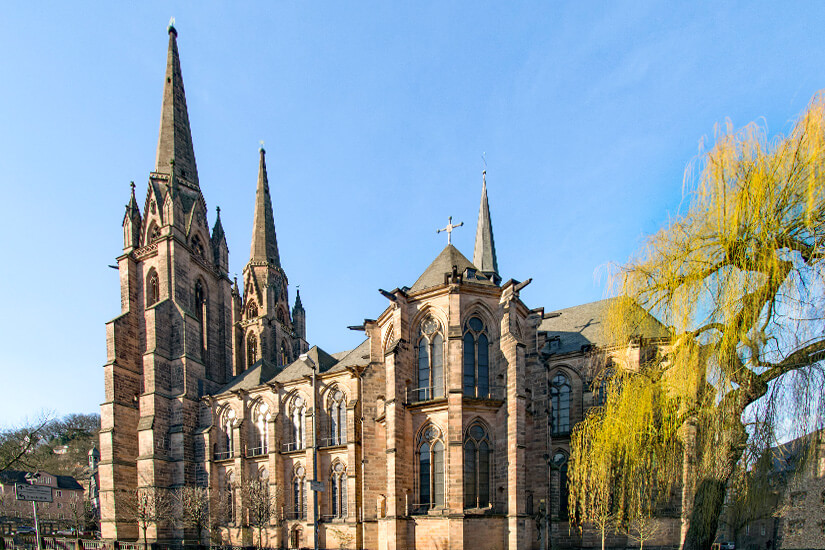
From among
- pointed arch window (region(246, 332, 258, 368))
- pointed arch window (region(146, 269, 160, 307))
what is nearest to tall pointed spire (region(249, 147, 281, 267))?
pointed arch window (region(246, 332, 258, 368))

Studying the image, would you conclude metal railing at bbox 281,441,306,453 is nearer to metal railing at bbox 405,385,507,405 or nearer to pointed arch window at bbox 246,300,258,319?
metal railing at bbox 405,385,507,405

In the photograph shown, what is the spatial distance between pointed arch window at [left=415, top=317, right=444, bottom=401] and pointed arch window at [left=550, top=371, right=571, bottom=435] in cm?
723

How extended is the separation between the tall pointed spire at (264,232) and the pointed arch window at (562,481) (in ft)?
108

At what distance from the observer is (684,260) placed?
387 inches

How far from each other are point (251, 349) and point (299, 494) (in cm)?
1983

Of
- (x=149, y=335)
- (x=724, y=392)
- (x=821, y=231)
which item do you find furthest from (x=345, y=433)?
(x=821, y=231)

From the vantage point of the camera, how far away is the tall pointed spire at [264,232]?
162ft

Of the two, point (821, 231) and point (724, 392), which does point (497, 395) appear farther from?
point (821, 231)

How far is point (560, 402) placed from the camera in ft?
86.4

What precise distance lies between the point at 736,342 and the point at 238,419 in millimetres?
29696

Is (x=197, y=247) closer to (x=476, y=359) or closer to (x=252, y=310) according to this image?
(x=252, y=310)

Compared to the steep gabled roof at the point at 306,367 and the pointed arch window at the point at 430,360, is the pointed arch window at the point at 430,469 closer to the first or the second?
the pointed arch window at the point at 430,360

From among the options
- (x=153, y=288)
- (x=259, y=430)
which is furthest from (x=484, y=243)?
(x=153, y=288)

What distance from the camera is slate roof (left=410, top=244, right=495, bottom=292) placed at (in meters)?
24.0
